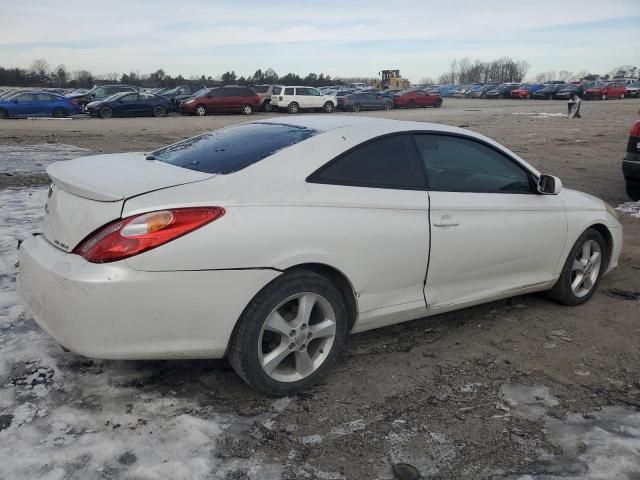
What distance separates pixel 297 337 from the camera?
10.3ft

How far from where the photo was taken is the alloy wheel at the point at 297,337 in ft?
10.1

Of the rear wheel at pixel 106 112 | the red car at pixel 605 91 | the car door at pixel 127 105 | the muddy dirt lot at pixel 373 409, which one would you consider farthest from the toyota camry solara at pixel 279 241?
A: the red car at pixel 605 91

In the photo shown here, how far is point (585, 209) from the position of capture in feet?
15.1

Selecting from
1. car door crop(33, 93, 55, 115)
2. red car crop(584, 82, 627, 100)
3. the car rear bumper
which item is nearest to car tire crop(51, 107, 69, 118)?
car door crop(33, 93, 55, 115)

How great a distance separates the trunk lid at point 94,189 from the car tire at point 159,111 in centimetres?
Result: 2785

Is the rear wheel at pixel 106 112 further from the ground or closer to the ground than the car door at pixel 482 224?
closer to the ground

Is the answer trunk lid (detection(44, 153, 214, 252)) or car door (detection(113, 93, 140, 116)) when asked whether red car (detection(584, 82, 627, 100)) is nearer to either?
car door (detection(113, 93, 140, 116))

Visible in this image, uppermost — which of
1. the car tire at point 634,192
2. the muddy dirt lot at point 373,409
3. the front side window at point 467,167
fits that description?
the front side window at point 467,167

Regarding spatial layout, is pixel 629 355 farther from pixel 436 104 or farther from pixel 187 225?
pixel 436 104

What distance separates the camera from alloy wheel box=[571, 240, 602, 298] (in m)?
4.66

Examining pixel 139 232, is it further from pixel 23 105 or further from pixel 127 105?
pixel 127 105

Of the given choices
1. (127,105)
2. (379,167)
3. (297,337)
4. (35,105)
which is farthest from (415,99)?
(297,337)

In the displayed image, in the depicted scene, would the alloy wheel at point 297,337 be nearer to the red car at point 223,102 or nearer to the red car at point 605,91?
the red car at point 223,102

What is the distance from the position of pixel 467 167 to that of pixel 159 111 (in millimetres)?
28210
